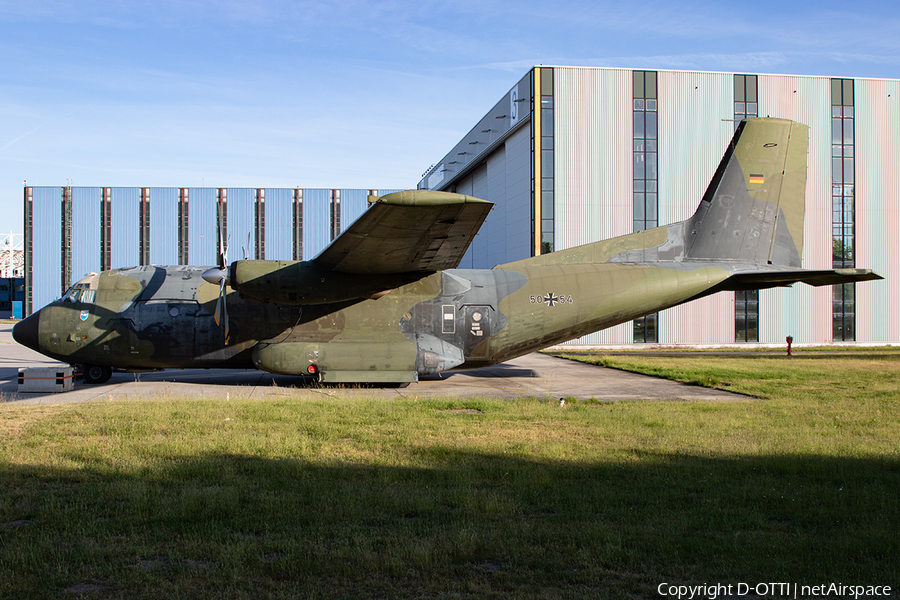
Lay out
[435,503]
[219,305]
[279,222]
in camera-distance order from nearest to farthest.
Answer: [435,503] → [219,305] → [279,222]

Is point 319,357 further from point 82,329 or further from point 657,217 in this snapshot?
point 657,217

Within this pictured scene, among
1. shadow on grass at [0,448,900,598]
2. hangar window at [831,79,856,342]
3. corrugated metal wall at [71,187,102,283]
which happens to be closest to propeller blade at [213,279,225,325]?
shadow on grass at [0,448,900,598]

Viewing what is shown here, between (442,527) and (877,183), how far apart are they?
43.7m

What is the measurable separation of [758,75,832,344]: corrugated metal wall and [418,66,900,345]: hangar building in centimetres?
6

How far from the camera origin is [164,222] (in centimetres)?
5506

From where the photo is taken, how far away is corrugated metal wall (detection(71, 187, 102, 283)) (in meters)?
55.2

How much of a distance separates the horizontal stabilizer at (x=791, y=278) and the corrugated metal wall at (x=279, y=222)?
4252 centimetres

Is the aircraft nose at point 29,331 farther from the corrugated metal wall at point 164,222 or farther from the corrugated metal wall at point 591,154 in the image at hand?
the corrugated metal wall at point 164,222

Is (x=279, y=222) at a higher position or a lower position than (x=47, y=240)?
higher

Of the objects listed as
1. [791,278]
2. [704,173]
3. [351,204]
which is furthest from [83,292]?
[351,204]

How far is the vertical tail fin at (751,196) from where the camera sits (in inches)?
733

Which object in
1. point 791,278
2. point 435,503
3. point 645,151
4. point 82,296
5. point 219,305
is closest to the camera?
point 435,503

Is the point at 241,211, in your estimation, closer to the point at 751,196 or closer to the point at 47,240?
the point at 47,240

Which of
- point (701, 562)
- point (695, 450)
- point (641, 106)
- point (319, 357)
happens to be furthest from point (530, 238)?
point (701, 562)
